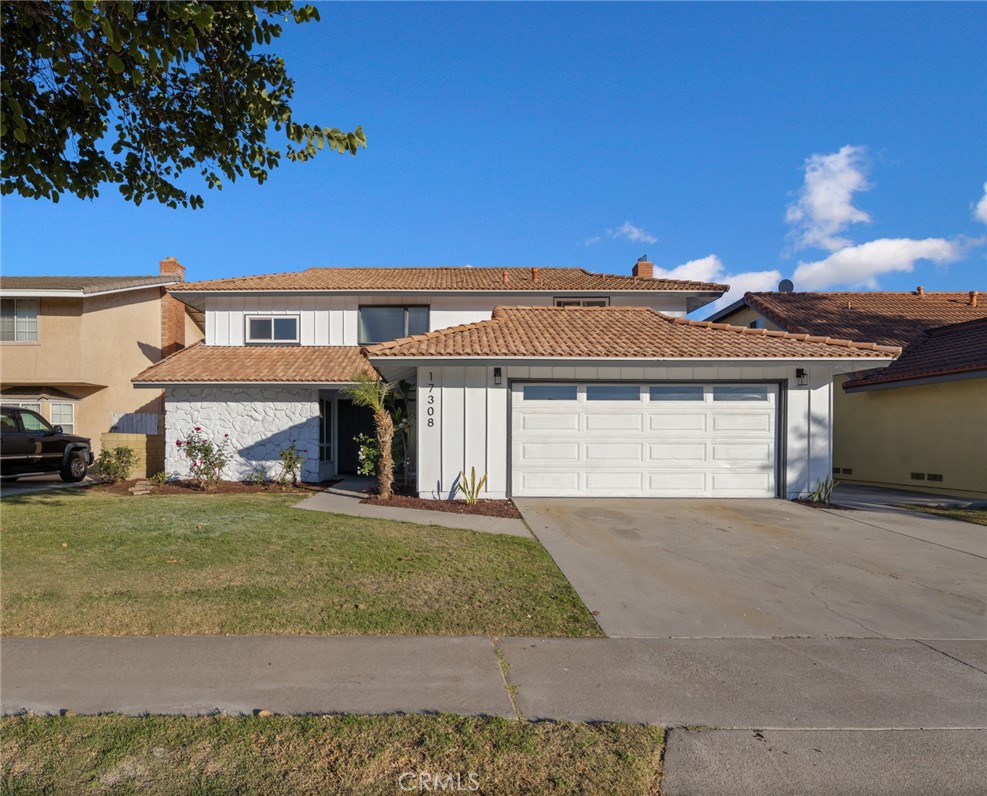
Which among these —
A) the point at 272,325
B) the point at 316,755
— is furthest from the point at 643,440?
the point at 272,325

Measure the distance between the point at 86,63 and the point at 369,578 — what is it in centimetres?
594

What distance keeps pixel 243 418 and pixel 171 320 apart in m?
8.67

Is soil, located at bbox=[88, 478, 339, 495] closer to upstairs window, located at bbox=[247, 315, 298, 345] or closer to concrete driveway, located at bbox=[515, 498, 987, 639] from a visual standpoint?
upstairs window, located at bbox=[247, 315, 298, 345]

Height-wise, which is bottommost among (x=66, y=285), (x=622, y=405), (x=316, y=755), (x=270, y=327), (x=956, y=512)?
(x=956, y=512)

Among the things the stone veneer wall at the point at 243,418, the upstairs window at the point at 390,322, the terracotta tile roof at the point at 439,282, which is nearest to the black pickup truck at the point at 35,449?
the stone veneer wall at the point at 243,418

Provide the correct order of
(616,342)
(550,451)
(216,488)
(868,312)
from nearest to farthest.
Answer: (550,451), (616,342), (216,488), (868,312)

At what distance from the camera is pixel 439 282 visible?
59.6 feet

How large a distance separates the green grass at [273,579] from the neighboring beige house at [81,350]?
Result: 10.2 metres

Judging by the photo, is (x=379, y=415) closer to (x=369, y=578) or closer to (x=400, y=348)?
(x=400, y=348)

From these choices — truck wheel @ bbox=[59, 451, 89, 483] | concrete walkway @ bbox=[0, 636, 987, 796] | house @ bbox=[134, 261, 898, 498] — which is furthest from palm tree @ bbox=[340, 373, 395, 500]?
truck wheel @ bbox=[59, 451, 89, 483]

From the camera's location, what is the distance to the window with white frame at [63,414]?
60.9 feet

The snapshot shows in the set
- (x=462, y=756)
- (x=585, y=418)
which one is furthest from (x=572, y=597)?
(x=585, y=418)

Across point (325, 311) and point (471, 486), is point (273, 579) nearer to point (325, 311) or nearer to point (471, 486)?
point (471, 486)

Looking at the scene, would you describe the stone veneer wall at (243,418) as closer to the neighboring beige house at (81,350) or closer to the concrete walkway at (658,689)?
the neighboring beige house at (81,350)
